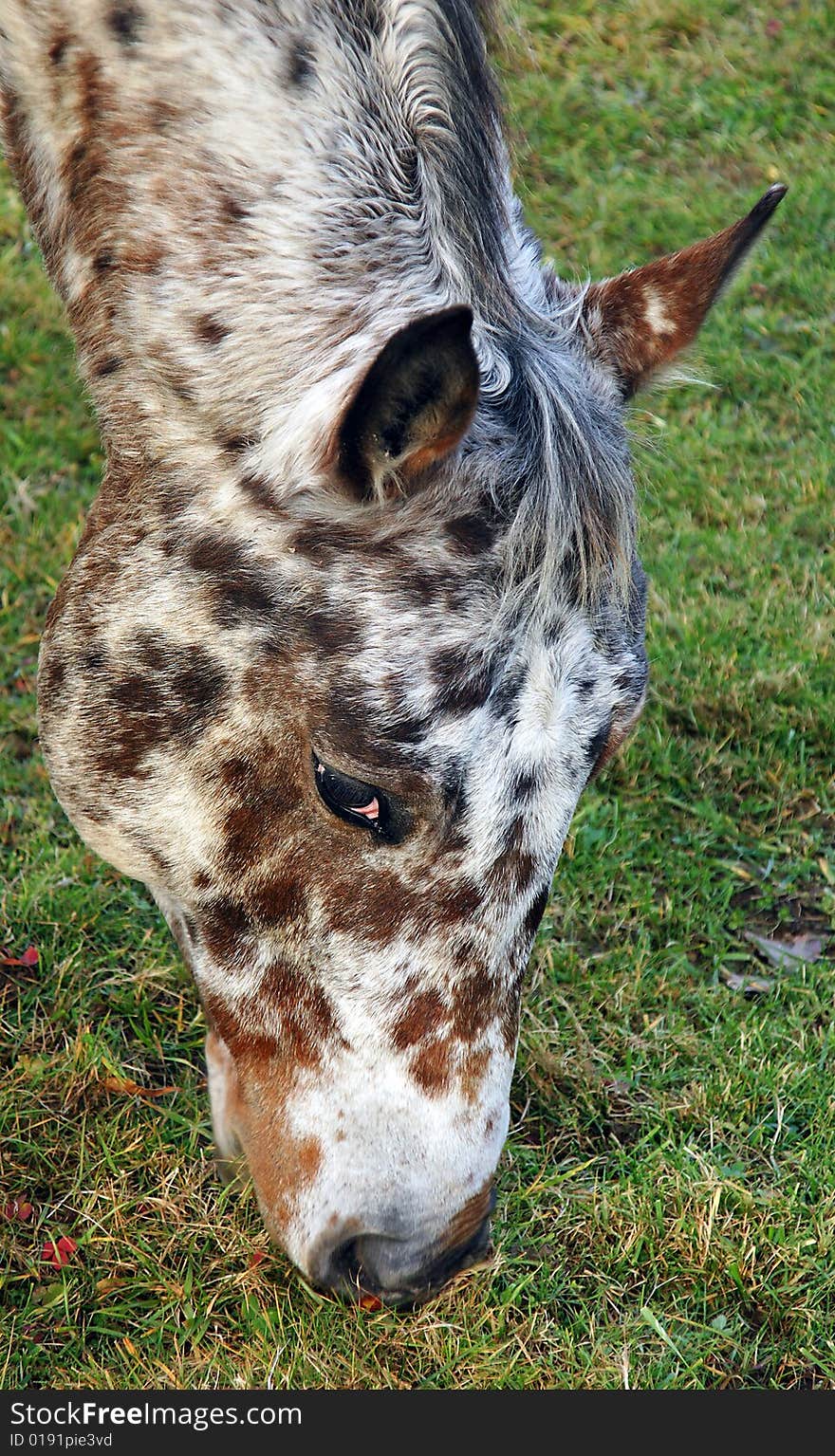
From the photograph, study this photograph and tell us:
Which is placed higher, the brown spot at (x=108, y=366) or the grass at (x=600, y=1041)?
the brown spot at (x=108, y=366)

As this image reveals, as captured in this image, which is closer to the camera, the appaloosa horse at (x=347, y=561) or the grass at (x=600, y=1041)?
the appaloosa horse at (x=347, y=561)

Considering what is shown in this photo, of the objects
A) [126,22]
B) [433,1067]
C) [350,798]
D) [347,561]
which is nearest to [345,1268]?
[433,1067]

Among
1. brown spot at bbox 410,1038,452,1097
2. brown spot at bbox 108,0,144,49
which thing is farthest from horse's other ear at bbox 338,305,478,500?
brown spot at bbox 108,0,144,49

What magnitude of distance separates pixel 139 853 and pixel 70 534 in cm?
225

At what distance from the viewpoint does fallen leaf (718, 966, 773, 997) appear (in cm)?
350

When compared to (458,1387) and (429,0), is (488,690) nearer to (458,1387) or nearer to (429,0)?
(429,0)

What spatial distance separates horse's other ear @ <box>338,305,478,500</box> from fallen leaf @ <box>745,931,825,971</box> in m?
2.11

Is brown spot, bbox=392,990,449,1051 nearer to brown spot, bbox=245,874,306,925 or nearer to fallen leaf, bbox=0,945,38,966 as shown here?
brown spot, bbox=245,874,306,925

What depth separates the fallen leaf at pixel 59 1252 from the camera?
2.75 m

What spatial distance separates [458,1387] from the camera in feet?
8.59

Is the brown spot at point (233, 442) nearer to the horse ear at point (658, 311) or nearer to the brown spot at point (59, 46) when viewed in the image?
the horse ear at point (658, 311)

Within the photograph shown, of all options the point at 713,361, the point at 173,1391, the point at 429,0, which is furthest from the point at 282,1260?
the point at 713,361

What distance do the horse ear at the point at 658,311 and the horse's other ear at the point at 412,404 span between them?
582 mm

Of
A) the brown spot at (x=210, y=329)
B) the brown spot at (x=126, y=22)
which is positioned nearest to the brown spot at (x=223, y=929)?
the brown spot at (x=210, y=329)
